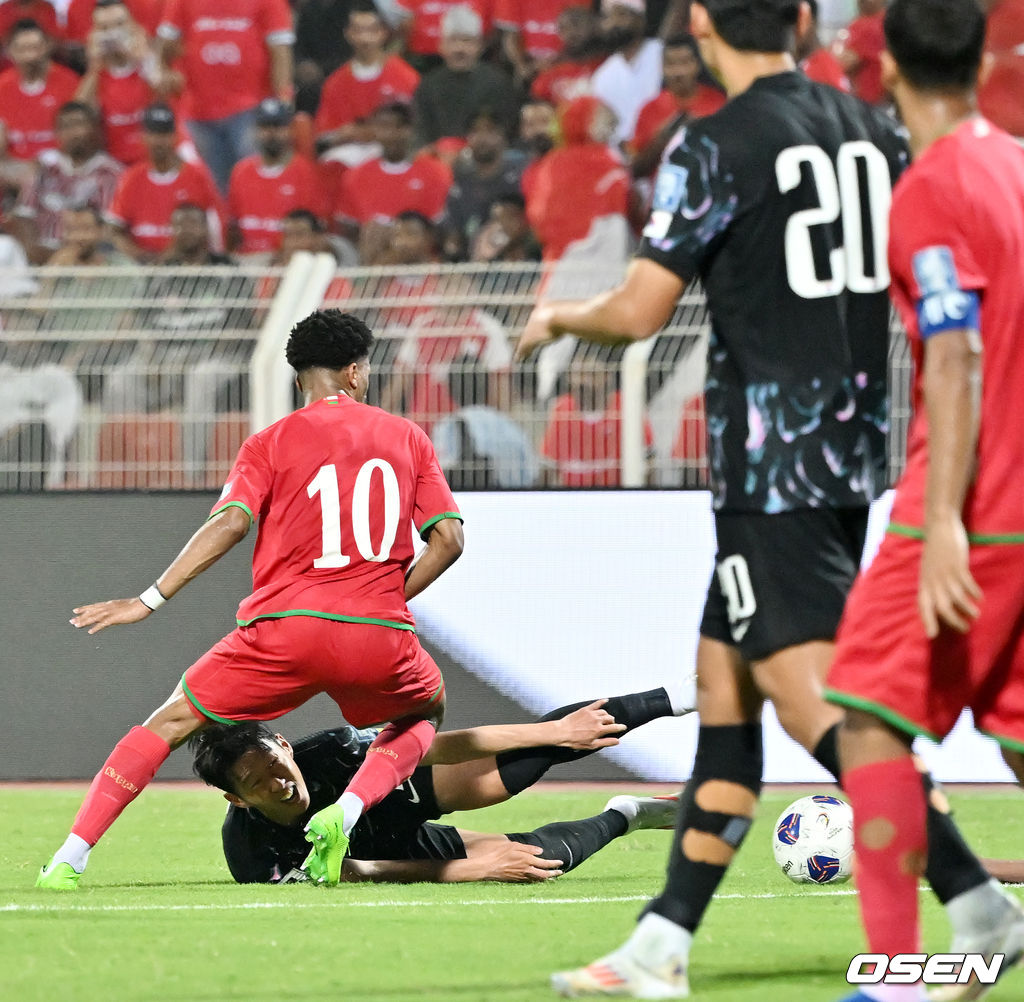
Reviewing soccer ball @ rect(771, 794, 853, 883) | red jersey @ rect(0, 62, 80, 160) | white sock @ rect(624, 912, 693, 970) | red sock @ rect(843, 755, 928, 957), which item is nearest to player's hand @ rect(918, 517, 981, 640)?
red sock @ rect(843, 755, 928, 957)

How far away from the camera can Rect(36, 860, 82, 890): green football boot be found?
5441 millimetres

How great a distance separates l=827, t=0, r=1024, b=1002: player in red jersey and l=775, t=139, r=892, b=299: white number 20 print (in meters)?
0.39

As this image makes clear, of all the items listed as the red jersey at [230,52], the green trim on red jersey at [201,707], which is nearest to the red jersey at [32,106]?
the red jersey at [230,52]

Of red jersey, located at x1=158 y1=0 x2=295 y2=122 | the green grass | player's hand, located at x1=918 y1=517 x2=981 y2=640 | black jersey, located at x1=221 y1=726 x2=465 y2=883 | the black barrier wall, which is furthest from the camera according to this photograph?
red jersey, located at x1=158 y1=0 x2=295 y2=122

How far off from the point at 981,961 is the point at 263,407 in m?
6.52

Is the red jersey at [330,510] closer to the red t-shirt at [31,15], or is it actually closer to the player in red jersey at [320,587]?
the player in red jersey at [320,587]

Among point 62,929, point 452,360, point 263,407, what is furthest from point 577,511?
point 62,929

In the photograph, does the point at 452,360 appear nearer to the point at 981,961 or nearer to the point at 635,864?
the point at 635,864

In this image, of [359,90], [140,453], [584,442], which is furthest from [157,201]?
[584,442]

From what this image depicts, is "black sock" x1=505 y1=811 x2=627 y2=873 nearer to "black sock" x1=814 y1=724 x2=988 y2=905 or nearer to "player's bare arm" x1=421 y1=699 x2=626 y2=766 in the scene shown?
"player's bare arm" x1=421 y1=699 x2=626 y2=766

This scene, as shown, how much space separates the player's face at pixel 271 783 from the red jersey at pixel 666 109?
7.86m

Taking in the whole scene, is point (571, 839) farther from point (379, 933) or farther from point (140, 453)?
point (140, 453)

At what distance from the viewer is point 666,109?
12367mm

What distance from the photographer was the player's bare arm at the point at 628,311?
3279 mm
